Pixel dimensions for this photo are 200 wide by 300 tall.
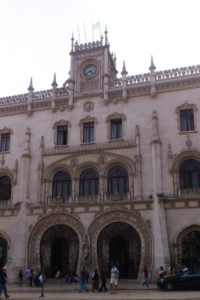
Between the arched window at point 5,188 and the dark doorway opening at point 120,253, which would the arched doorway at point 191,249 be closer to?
the dark doorway opening at point 120,253

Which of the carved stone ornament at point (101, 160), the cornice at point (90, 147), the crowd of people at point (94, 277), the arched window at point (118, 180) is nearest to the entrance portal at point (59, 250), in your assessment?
the crowd of people at point (94, 277)

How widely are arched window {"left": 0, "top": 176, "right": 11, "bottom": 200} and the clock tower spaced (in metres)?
9.65

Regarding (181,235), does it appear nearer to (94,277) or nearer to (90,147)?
(94,277)

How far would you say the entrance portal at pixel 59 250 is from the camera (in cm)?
3341

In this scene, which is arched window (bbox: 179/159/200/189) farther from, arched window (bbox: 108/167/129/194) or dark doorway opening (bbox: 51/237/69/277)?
dark doorway opening (bbox: 51/237/69/277)

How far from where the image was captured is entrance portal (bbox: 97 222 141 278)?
32.0m


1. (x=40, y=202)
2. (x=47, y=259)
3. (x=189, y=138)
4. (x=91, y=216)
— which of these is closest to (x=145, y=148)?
(x=189, y=138)

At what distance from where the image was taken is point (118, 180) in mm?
33844

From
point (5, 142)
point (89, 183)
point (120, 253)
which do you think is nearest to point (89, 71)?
point (5, 142)

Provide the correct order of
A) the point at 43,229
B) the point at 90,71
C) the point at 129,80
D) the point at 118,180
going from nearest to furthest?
the point at 118,180, the point at 43,229, the point at 129,80, the point at 90,71

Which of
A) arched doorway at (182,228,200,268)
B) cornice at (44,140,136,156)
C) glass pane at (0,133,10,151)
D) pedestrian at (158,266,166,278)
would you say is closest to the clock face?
cornice at (44,140,136,156)

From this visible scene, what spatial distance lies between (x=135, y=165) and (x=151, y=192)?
9.25ft

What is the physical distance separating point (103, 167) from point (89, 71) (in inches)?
416

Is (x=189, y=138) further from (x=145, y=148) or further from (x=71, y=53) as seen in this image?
(x=71, y=53)
